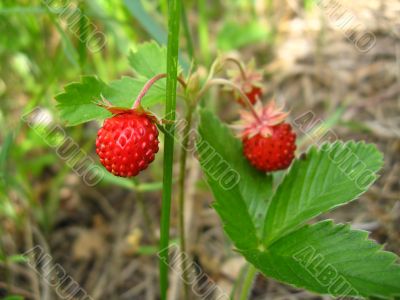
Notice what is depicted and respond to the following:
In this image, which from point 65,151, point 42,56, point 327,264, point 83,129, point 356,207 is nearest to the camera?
point 327,264

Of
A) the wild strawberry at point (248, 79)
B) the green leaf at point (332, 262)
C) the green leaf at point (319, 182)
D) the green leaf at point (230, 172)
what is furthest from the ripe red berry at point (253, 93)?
the green leaf at point (332, 262)

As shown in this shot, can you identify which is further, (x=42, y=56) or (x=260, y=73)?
(x=42, y=56)

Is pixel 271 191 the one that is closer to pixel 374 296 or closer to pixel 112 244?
pixel 374 296

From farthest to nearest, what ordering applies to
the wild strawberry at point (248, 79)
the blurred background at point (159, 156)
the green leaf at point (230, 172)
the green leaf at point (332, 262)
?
the blurred background at point (159, 156) → the wild strawberry at point (248, 79) → the green leaf at point (230, 172) → the green leaf at point (332, 262)

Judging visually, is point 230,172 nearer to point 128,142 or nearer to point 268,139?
point 268,139

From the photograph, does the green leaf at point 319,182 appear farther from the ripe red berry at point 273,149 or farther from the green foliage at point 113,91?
the green foliage at point 113,91

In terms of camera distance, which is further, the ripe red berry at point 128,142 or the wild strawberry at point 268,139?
the wild strawberry at point 268,139

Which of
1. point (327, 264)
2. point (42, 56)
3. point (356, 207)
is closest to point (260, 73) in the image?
point (327, 264)

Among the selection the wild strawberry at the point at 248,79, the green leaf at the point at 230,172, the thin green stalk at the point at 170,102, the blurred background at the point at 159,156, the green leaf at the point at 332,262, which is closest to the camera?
the thin green stalk at the point at 170,102
